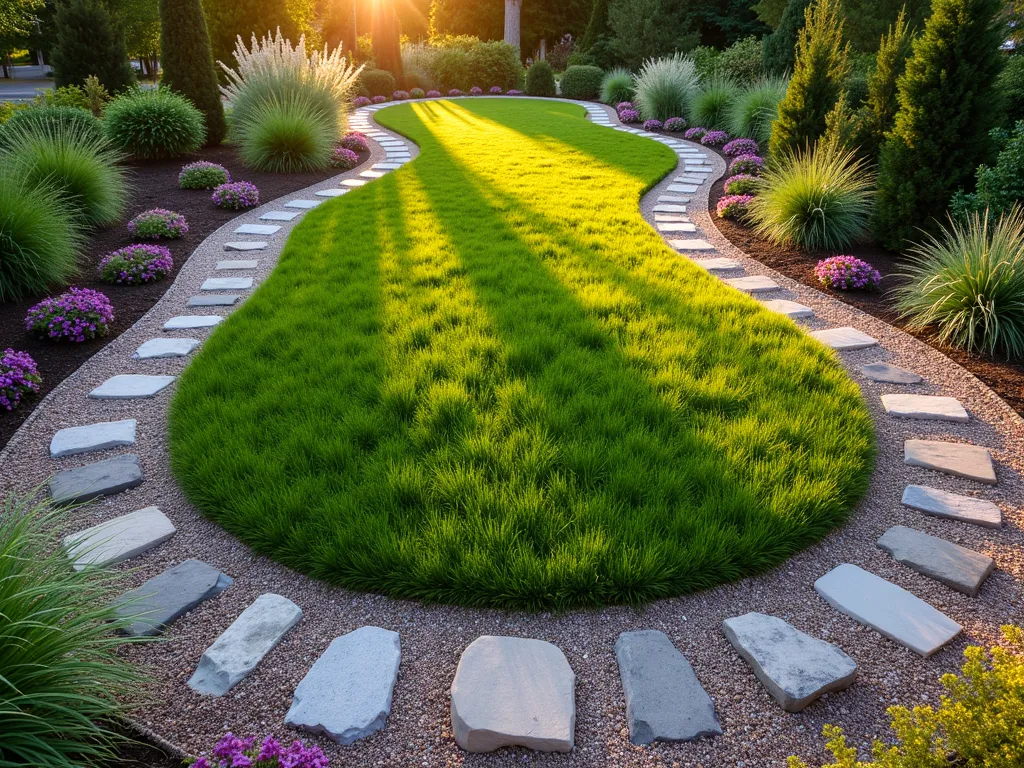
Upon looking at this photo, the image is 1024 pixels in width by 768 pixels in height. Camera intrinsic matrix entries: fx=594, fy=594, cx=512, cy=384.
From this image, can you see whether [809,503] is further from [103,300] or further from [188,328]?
[103,300]

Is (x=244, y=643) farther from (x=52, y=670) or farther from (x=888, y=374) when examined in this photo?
(x=888, y=374)

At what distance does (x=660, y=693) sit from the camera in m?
1.67

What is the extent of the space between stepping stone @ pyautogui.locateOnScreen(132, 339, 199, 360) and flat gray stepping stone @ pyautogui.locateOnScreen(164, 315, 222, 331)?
0.74 ft

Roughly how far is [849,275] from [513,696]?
4.40m

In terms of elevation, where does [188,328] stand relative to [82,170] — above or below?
below

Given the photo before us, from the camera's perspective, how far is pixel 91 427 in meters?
2.91

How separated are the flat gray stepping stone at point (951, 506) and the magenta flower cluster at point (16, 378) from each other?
168 inches

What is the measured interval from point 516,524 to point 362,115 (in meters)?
15.5

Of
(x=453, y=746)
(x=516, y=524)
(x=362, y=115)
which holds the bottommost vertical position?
(x=453, y=746)

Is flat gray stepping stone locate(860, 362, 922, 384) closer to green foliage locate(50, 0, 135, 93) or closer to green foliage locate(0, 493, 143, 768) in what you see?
green foliage locate(0, 493, 143, 768)

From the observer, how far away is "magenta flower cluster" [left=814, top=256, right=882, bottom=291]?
470cm

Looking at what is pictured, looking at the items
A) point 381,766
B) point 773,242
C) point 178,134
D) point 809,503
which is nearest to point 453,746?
point 381,766

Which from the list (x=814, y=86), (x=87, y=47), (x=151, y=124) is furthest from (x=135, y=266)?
(x=87, y=47)

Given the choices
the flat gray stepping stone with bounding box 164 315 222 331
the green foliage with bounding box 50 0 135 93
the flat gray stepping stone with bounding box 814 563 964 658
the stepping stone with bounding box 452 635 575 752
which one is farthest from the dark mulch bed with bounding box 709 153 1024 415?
the green foliage with bounding box 50 0 135 93
